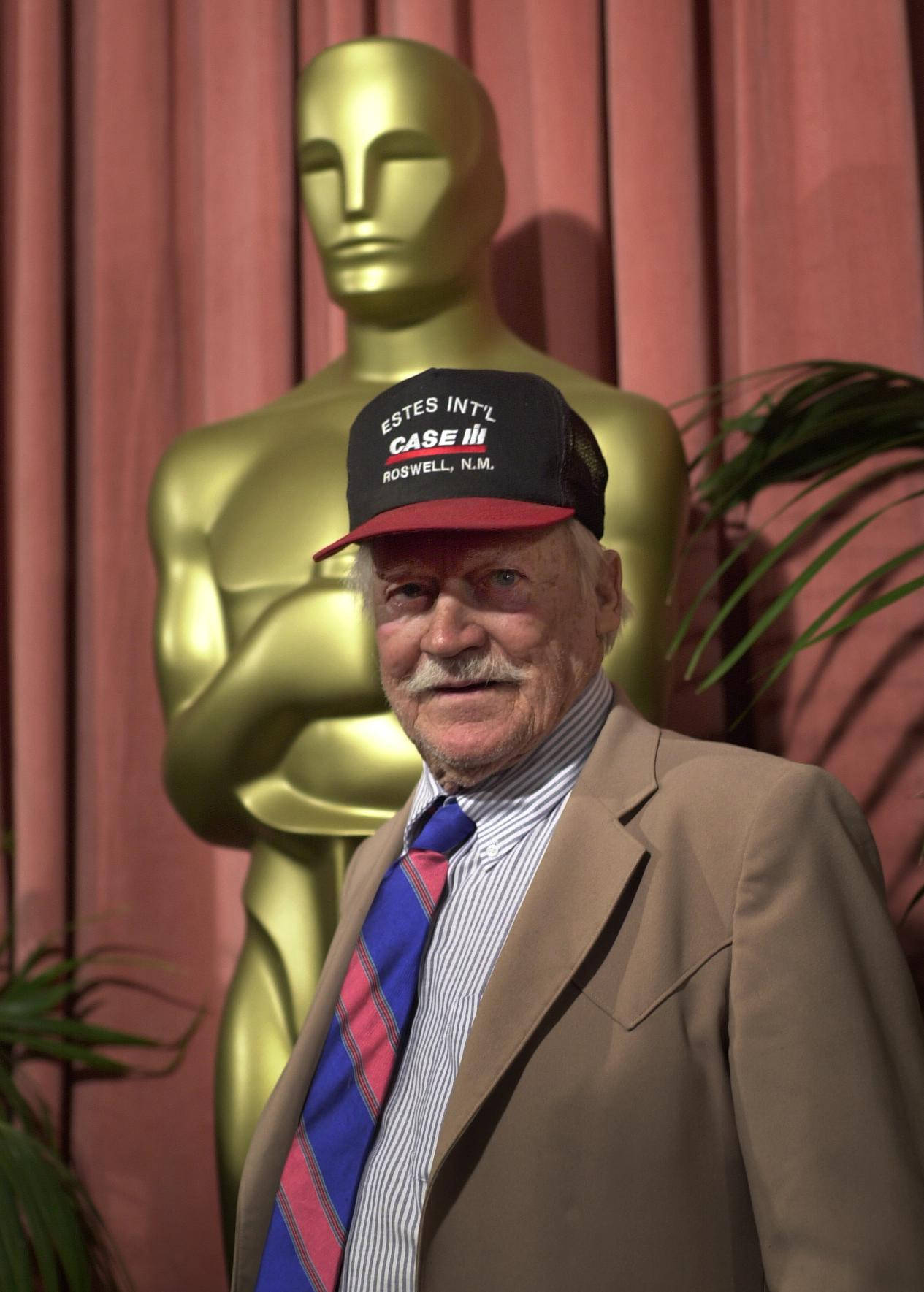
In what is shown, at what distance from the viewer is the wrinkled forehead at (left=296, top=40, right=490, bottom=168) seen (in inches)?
53.7

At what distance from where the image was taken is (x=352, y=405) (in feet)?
4.60

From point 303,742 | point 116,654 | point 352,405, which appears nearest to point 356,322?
point 352,405

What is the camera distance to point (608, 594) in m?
0.97

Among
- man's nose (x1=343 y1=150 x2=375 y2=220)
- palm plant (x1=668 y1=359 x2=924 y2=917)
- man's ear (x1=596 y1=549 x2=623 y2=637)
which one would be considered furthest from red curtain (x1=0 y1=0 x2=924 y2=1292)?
man's ear (x1=596 y1=549 x2=623 y2=637)

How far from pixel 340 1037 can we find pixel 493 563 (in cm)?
32

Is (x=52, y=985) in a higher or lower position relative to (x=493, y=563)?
lower

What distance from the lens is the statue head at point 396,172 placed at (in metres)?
1.37

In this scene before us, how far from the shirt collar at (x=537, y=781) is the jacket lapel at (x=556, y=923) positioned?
1.5 inches

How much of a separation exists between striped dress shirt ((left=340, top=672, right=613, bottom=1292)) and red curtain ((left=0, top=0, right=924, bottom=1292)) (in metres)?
0.59

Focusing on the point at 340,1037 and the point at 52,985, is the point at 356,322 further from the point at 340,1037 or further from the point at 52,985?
the point at 52,985

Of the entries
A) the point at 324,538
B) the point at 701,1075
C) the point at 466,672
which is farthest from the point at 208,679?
the point at 701,1075

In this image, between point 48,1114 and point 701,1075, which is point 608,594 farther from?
point 48,1114

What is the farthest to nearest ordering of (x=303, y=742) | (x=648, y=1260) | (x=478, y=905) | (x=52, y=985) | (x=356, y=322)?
(x=52, y=985) < (x=356, y=322) < (x=303, y=742) < (x=478, y=905) < (x=648, y=1260)

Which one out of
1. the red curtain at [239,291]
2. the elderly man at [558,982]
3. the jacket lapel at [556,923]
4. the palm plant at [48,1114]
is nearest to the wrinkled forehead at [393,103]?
the red curtain at [239,291]
